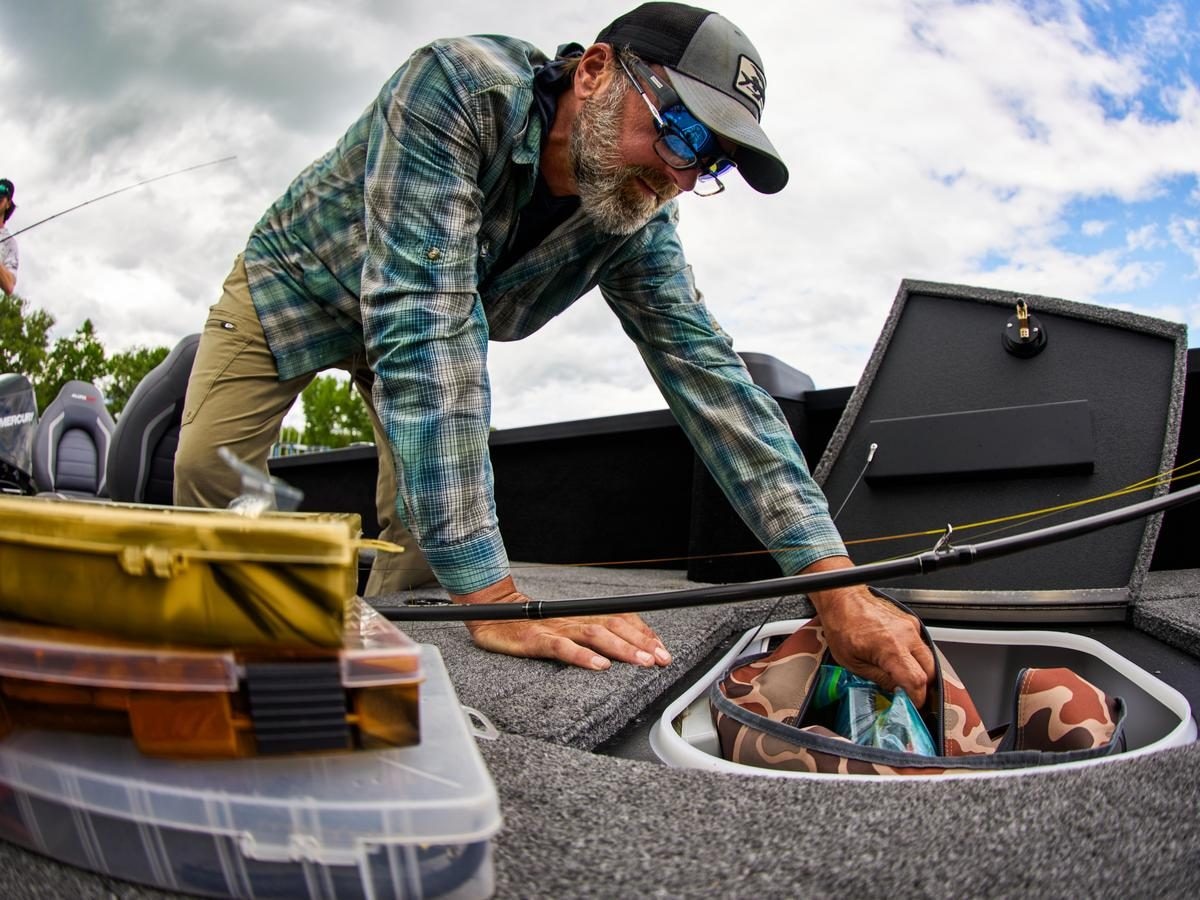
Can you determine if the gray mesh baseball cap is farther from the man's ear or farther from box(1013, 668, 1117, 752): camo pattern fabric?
box(1013, 668, 1117, 752): camo pattern fabric

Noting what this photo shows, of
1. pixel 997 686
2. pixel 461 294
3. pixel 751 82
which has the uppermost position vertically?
pixel 751 82

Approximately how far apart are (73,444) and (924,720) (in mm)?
2922

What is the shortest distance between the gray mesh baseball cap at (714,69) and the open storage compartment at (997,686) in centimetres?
71

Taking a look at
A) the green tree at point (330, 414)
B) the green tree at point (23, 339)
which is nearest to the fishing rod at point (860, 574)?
the green tree at point (23, 339)

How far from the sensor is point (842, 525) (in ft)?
5.21

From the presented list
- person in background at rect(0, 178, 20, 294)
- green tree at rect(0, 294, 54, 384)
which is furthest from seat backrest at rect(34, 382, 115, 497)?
green tree at rect(0, 294, 54, 384)

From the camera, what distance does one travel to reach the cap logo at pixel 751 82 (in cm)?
125

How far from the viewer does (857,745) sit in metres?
0.75

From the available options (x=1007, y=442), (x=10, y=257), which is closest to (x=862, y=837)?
(x=1007, y=442)

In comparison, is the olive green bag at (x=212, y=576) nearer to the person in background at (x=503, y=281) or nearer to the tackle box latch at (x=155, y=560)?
the tackle box latch at (x=155, y=560)

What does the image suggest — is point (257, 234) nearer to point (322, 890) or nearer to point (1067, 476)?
point (322, 890)

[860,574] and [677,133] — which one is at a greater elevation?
[677,133]

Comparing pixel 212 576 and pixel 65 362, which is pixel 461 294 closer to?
pixel 212 576

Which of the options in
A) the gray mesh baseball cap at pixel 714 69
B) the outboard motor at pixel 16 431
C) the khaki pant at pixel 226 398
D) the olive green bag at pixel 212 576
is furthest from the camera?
the outboard motor at pixel 16 431
